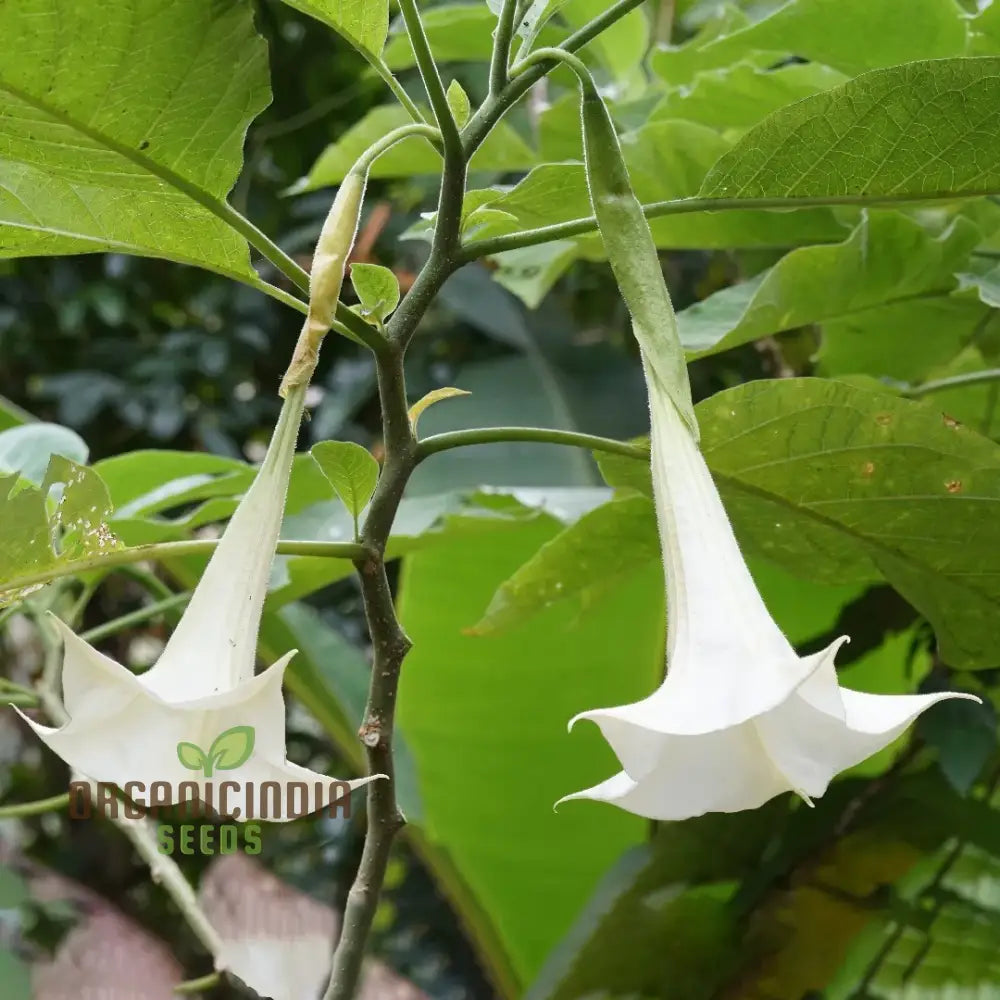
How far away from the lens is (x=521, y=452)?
3.73 ft

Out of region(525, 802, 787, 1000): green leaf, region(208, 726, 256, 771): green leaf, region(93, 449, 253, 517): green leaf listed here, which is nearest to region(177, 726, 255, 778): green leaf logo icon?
region(208, 726, 256, 771): green leaf

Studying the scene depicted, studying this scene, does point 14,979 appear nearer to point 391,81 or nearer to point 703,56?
point 391,81

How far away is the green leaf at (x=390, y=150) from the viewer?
806 mm

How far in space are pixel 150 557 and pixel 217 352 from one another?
111cm

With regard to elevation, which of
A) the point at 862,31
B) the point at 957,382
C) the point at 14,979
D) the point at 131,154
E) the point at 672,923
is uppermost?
the point at 862,31

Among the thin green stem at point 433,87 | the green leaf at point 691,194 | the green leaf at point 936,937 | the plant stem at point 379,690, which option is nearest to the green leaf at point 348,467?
the plant stem at point 379,690

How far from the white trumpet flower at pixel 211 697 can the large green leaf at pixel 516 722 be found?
1.92ft

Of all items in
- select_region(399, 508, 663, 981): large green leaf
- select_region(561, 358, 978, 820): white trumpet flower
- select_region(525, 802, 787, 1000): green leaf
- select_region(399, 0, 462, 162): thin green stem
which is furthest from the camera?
select_region(399, 508, 663, 981): large green leaf

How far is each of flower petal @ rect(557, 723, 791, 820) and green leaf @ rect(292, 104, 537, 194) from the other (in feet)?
1.93

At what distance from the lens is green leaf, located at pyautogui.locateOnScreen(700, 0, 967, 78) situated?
2.15ft

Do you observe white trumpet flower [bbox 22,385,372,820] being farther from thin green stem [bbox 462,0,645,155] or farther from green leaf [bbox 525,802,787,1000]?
green leaf [bbox 525,802,787,1000]

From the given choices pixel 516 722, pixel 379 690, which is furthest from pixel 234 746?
pixel 516 722

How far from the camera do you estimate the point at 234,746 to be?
313mm

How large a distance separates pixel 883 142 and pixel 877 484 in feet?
0.57
